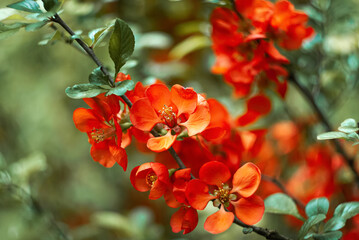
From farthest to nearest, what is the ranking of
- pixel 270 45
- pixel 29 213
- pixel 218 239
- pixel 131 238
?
pixel 218 239
pixel 131 238
pixel 29 213
pixel 270 45

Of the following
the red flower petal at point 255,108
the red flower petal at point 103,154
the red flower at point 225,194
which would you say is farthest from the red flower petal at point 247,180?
the red flower petal at point 255,108

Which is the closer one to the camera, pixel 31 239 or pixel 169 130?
pixel 169 130

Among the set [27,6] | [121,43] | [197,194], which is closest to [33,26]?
[27,6]

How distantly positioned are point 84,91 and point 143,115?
10 centimetres

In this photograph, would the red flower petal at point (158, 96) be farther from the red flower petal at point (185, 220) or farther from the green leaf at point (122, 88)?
the red flower petal at point (185, 220)

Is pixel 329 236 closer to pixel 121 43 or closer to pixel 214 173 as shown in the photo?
pixel 214 173

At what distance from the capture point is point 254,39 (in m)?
0.79

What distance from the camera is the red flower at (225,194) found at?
594 mm

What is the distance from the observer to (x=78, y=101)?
1945 millimetres

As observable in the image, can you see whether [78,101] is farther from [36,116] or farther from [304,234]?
[304,234]

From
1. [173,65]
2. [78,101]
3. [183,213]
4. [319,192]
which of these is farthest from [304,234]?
[78,101]

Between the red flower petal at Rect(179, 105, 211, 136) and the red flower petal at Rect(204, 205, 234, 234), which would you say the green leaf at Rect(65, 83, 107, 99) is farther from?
the red flower petal at Rect(204, 205, 234, 234)

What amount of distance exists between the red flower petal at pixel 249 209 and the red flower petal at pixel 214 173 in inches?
1.8

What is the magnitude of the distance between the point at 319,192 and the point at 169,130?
67 centimetres
